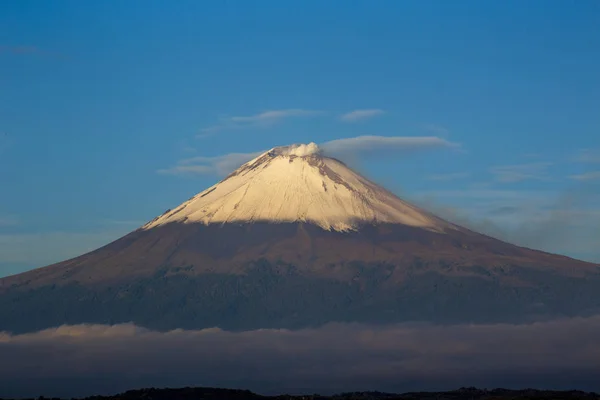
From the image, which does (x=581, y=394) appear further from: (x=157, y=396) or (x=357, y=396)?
(x=157, y=396)

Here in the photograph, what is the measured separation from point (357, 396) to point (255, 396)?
19.2 meters

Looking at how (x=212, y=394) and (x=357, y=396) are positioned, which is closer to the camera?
(x=212, y=394)

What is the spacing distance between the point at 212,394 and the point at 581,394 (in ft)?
154

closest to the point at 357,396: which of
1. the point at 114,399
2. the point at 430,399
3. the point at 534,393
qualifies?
the point at 430,399

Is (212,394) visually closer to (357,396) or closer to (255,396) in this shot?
(255,396)

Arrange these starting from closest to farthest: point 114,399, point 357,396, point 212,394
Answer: point 114,399
point 212,394
point 357,396

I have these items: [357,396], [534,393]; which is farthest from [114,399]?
[534,393]

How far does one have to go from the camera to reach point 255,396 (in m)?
174

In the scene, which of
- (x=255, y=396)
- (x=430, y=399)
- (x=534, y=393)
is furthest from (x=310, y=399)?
(x=534, y=393)

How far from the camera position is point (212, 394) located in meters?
172

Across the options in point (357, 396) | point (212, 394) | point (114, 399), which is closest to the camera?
point (114, 399)

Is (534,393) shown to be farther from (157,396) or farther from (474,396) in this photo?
(157,396)

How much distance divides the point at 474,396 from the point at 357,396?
16.0 meters

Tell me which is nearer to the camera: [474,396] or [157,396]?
[157,396]
